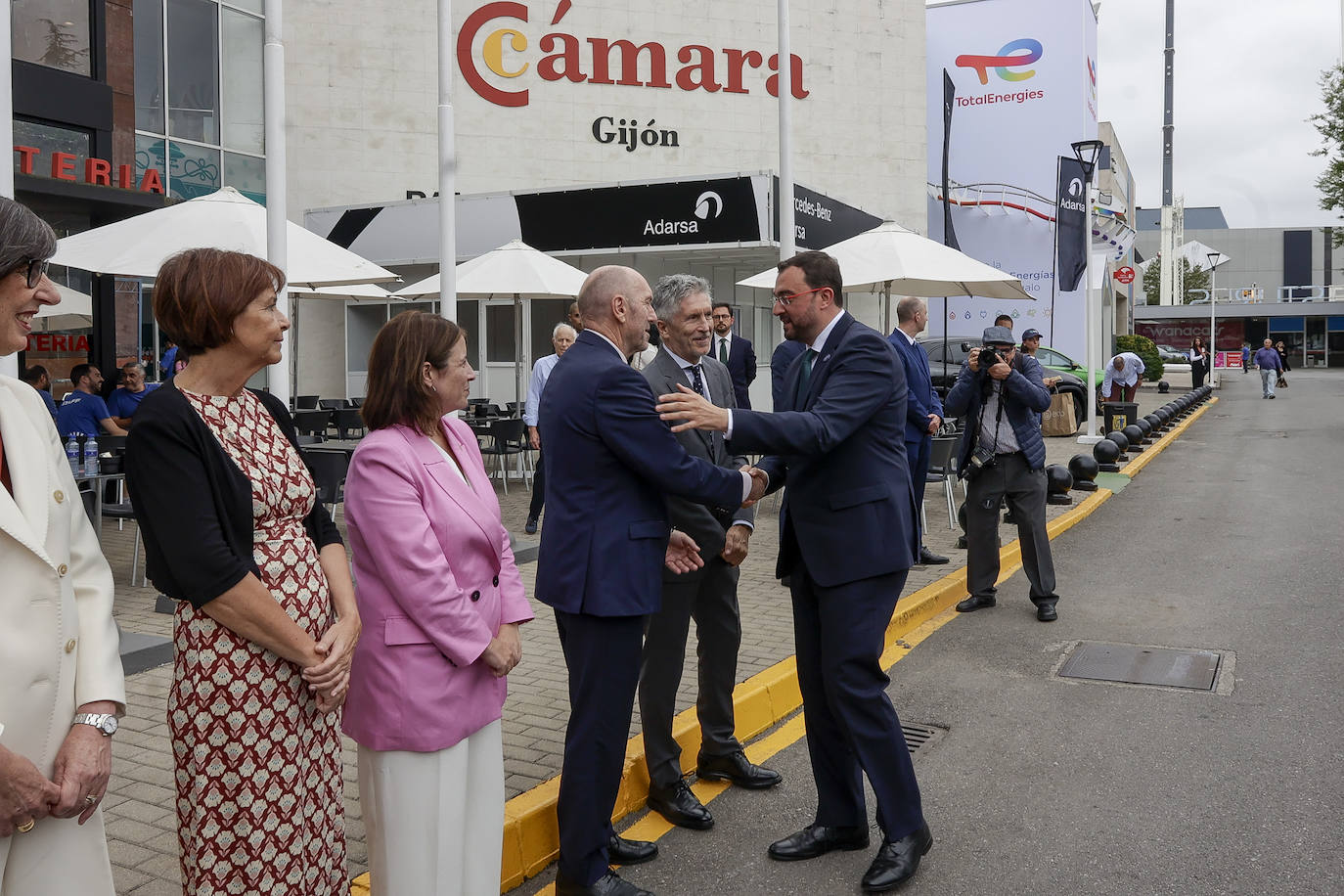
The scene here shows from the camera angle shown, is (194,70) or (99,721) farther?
(194,70)

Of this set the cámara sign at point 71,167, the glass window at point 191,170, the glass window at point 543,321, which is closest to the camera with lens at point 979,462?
the cámara sign at point 71,167

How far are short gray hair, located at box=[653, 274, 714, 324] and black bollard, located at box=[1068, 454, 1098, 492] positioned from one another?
1100 cm

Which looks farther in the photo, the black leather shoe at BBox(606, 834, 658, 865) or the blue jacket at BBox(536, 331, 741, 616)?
the black leather shoe at BBox(606, 834, 658, 865)

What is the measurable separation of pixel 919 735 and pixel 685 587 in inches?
71.6

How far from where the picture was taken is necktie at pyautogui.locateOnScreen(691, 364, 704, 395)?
462cm

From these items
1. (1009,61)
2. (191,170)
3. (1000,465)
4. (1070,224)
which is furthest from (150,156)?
(1009,61)

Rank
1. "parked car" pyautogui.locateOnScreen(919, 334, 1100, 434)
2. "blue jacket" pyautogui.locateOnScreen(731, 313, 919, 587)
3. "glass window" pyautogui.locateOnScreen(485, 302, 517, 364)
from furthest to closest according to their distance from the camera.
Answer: "parked car" pyautogui.locateOnScreen(919, 334, 1100, 434) < "glass window" pyautogui.locateOnScreen(485, 302, 517, 364) < "blue jacket" pyautogui.locateOnScreen(731, 313, 919, 587)

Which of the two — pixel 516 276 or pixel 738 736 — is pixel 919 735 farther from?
pixel 516 276

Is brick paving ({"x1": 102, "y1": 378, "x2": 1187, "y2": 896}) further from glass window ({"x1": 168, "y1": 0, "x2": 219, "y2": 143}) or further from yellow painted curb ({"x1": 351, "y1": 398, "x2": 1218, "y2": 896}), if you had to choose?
glass window ({"x1": 168, "y1": 0, "x2": 219, "y2": 143})

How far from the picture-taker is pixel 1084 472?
1423cm

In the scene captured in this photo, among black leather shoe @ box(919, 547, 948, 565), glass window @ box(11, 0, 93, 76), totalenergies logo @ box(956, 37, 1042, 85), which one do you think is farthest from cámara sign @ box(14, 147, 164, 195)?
totalenergies logo @ box(956, 37, 1042, 85)

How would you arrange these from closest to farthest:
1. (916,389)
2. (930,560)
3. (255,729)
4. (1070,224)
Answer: (255,729) → (916,389) → (930,560) → (1070,224)

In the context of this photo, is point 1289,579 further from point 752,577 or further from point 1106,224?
point 1106,224

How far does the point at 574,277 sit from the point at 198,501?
38.7 feet
